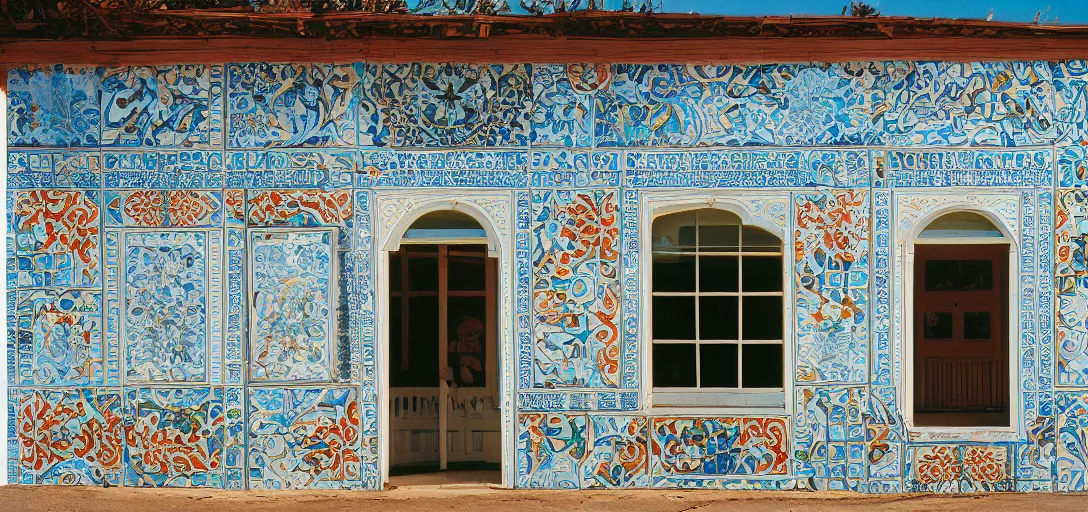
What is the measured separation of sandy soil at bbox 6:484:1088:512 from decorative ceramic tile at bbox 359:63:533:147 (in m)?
2.21

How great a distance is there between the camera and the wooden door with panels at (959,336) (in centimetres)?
801

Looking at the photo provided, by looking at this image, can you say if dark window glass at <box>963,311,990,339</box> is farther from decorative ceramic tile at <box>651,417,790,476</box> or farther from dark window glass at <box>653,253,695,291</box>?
dark window glass at <box>653,253,695,291</box>

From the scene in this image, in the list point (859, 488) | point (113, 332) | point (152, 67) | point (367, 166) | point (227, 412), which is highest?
point (152, 67)

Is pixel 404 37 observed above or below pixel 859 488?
above

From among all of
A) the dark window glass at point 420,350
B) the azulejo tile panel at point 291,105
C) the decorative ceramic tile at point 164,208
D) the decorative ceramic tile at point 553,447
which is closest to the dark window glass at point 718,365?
the decorative ceramic tile at point 553,447

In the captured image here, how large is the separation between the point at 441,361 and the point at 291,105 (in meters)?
2.17

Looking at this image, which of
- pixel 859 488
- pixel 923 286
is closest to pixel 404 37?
pixel 859 488

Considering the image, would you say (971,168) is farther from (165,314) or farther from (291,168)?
(165,314)

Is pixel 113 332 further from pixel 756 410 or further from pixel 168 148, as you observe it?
pixel 756 410

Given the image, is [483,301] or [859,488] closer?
[859,488]

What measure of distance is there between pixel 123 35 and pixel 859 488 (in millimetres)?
5388

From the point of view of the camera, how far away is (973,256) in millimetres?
7984

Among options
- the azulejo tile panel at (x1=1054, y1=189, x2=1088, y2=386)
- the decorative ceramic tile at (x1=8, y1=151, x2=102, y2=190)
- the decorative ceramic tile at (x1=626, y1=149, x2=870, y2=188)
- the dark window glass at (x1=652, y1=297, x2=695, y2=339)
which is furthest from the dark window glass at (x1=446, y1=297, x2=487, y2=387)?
the azulejo tile panel at (x1=1054, y1=189, x2=1088, y2=386)

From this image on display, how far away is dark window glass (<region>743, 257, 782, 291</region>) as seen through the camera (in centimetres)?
581
